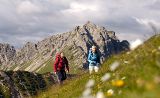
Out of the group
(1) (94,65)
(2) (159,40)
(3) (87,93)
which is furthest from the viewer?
(1) (94,65)

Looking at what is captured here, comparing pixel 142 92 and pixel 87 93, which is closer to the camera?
pixel 142 92

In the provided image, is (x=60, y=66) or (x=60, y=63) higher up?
(x=60, y=63)

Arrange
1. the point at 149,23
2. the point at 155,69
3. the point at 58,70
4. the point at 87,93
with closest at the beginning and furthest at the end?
the point at 155,69, the point at 87,93, the point at 149,23, the point at 58,70

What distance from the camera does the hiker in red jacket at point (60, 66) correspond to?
102 ft

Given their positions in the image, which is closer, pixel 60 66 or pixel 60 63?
pixel 60 63

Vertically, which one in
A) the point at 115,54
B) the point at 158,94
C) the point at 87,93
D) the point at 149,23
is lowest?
the point at 158,94

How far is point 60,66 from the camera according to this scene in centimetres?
3166

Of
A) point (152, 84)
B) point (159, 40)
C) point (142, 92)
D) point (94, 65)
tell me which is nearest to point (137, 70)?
point (142, 92)

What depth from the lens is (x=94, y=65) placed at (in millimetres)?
27953

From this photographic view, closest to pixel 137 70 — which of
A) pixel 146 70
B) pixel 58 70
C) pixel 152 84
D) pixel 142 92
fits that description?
pixel 146 70

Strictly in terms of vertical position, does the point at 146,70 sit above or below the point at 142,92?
above

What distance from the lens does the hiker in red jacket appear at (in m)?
31.0

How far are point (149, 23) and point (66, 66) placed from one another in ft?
83.4

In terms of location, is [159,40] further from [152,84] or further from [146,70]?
[152,84]
